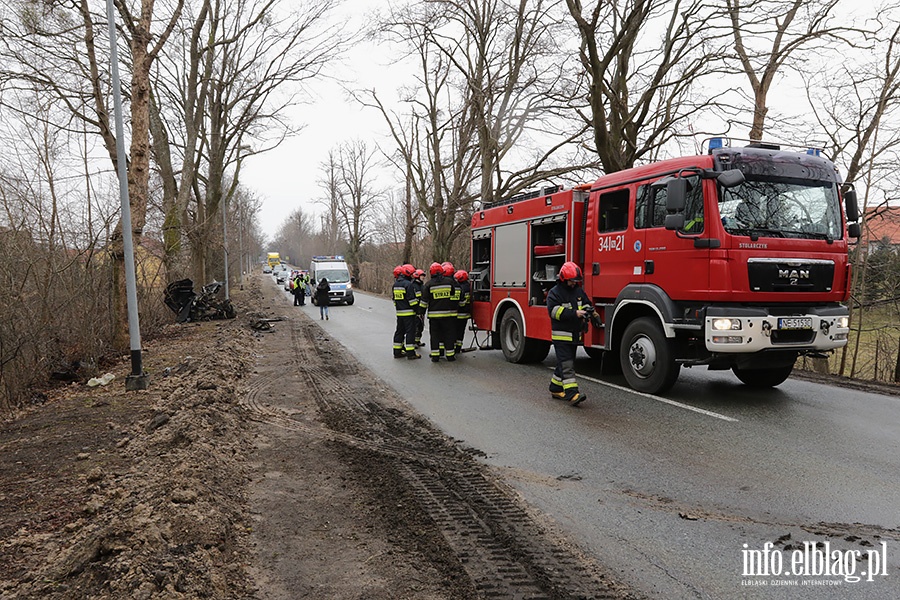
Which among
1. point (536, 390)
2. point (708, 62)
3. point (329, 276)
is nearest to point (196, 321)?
point (329, 276)

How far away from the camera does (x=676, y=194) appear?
22.0 ft

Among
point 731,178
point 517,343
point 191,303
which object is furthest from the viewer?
point 191,303

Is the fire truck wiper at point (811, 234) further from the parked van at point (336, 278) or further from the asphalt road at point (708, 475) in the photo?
the parked van at point (336, 278)

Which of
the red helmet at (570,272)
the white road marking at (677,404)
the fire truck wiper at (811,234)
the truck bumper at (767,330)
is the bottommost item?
the white road marking at (677,404)

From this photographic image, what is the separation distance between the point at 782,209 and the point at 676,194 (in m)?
1.34

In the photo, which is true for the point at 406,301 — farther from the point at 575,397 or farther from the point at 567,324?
the point at 575,397

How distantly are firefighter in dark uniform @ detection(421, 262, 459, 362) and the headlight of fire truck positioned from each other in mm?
5293

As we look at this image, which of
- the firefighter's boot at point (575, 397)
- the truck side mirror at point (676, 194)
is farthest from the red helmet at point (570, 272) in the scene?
the firefighter's boot at point (575, 397)

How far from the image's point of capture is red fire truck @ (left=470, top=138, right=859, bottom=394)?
658 cm

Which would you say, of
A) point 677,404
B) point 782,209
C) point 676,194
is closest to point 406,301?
point 677,404

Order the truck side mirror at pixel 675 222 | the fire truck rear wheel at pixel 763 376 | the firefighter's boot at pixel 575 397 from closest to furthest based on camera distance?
the truck side mirror at pixel 675 222
the firefighter's boot at pixel 575 397
the fire truck rear wheel at pixel 763 376

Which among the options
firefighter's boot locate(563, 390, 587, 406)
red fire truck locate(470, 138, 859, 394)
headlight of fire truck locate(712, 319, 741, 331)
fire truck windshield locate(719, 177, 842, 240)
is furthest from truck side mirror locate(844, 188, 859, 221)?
firefighter's boot locate(563, 390, 587, 406)

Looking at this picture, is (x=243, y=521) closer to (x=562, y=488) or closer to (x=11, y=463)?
(x=562, y=488)

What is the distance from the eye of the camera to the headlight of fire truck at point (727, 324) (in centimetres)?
649
